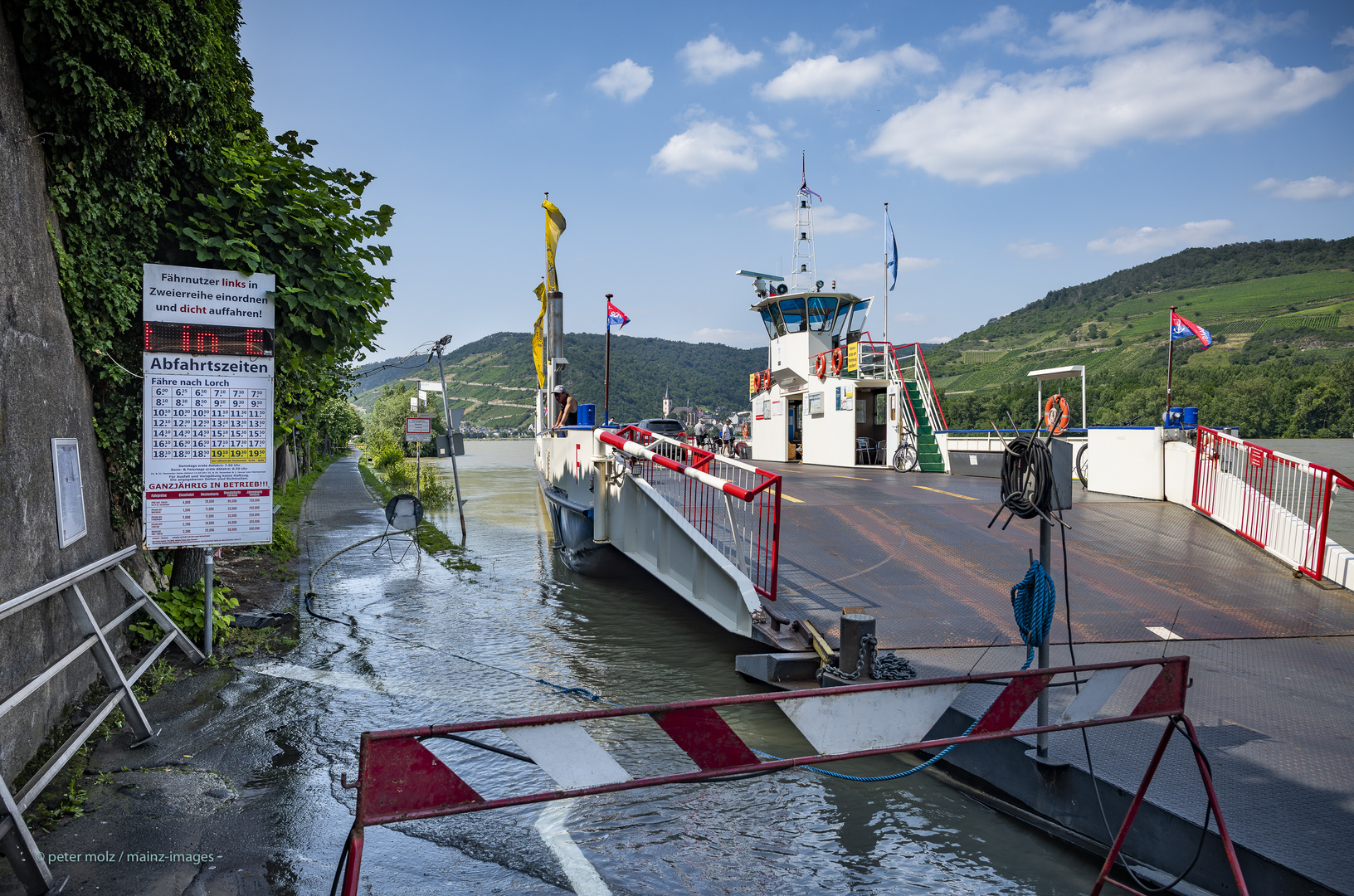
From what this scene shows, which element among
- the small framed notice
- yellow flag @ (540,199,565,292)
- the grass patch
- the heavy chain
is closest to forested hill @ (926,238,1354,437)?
yellow flag @ (540,199,565,292)

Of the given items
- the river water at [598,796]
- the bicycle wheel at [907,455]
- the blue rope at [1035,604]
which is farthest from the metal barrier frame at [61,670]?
the bicycle wheel at [907,455]

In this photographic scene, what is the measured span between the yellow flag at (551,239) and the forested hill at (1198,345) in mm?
38589

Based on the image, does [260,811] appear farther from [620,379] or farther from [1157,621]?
[620,379]

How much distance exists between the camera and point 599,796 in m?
4.86

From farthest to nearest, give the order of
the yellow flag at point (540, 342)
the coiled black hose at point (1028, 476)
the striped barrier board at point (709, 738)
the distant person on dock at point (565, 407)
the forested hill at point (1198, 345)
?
the forested hill at point (1198, 345) < the yellow flag at point (540, 342) < the distant person on dock at point (565, 407) < the coiled black hose at point (1028, 476) < the striped barrier board at point (709, 738)

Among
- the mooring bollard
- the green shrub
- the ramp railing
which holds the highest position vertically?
the ramp railing

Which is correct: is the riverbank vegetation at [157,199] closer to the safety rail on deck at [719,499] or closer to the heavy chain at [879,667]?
the safety rail on deck at [719,499]

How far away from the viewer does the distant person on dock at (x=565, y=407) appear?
14389 millimetres

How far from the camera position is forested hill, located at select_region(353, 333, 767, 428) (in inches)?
5217

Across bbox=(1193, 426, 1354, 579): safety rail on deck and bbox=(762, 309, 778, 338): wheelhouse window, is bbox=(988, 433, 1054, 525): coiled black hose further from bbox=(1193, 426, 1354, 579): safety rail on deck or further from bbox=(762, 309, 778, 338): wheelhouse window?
bbox=(762, 309, 778, 338): wheelhouse window

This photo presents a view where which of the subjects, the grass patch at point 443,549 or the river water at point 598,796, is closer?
the river water at point 598,796

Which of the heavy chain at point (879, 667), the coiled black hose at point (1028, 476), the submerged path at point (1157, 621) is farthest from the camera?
the heavy chain at point (879, 667)

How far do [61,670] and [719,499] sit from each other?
20.7ft

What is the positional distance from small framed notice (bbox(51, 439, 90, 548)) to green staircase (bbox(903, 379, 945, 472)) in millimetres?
18248
